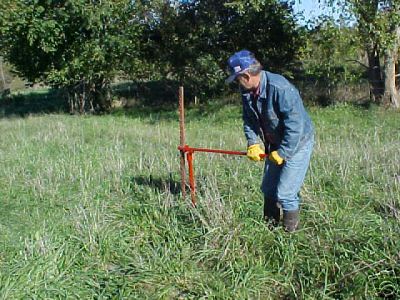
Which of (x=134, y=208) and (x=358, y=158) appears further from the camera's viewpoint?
(x=358, y=158)

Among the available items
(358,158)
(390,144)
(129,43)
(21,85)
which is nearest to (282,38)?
(129,43)

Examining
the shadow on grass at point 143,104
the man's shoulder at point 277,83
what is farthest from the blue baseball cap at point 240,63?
the shadow on grass at point 143,104

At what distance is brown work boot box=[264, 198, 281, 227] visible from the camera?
4.49 meters

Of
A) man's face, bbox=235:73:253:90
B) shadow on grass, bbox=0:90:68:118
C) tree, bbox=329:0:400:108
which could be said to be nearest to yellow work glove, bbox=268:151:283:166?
man's face, bbox=235:73:253:90

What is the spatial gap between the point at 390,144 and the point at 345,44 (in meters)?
4.83

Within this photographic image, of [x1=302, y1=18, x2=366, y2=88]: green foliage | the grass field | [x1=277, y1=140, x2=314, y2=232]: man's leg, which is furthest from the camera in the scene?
[x1=302, y1=18, x2=366, y2=88]: green foliage

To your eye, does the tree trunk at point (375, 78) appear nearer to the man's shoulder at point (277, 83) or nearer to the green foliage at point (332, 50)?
the green foliage at point (332, 50)

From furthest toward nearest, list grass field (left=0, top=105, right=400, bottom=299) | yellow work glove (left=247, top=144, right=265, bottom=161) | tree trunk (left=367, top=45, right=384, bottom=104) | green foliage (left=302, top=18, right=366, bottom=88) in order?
1. tree trunk (left=367, top=45, right=384, bottom=104)
2. green foliage (left=302, top=18, right=366, bottom=88)
3. yellow work glove (left=247, top=144, right=265, bottom=161)
4. grass field (left=0, top=105, right=400, bottom=299)

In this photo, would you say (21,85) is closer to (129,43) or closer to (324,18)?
(129,43)

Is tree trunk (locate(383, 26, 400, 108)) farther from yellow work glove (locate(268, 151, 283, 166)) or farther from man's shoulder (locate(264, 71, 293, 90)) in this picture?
yellow work glove (locate(268, 151, 283, 166))

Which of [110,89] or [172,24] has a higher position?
[172,24]

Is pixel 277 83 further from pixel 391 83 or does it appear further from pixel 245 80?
pixel 391 83

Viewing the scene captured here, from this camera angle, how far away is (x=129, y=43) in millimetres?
15773

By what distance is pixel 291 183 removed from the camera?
425 centimetres
